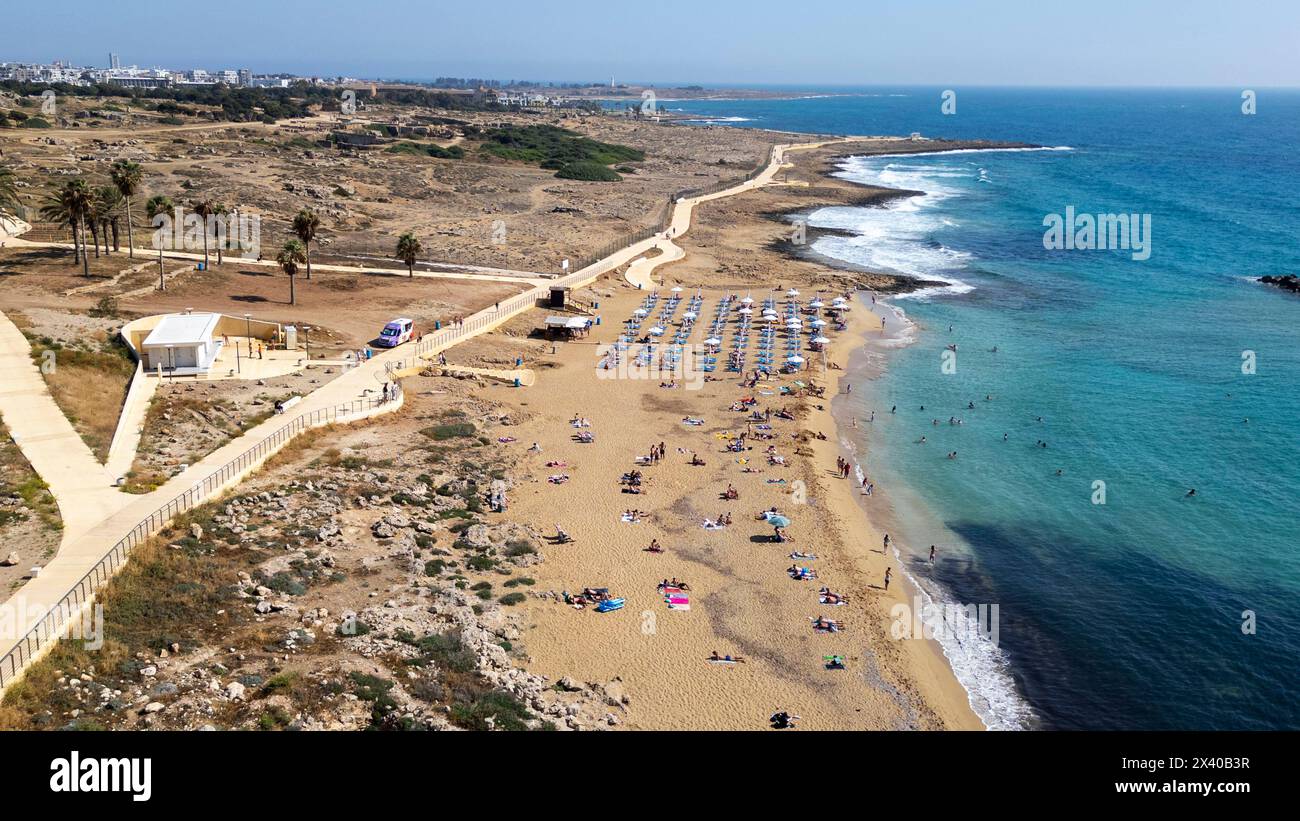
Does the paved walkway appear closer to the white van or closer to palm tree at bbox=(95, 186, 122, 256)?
the white van

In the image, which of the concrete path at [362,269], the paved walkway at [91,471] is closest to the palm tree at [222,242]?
the concrete path at [362,269]

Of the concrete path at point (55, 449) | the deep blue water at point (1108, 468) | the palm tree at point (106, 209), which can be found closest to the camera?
the concrete path at point (55, 449)

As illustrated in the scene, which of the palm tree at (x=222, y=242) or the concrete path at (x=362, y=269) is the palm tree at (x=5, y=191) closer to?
the concrete path at (x=362, y=269)

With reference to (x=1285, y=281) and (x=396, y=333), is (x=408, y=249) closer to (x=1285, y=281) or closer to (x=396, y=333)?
(x=396, y=333)

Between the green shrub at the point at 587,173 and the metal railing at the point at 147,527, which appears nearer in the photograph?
the metal railing at the point at 147,527

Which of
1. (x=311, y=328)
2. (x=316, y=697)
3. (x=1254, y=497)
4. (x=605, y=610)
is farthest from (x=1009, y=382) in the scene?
(x=316, y=697)

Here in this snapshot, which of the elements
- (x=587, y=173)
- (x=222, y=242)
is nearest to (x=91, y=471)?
(x=222, y=242)

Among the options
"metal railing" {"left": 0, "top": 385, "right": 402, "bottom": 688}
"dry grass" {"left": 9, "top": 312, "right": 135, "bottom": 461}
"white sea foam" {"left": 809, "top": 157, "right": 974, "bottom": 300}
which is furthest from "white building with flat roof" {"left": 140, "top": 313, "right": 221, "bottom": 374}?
"white sea foam" {"left": 809, "top": 157, "right": 974, "bottom": 300}
